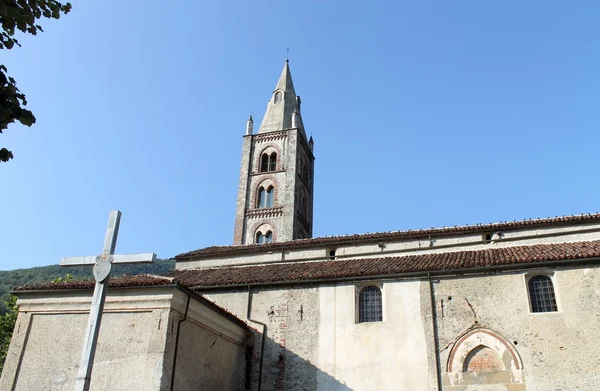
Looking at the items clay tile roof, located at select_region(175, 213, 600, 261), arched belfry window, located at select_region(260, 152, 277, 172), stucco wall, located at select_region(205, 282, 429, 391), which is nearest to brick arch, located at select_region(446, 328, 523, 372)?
stucco wall, located at select_region(205, 282, 429, 391)

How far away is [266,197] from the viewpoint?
4362 centimetres

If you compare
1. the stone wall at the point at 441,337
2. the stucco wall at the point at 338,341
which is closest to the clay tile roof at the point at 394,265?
the stone wall at the point at 441,337

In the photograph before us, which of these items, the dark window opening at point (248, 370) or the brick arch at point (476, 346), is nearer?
the brick arch at point (476, 346)

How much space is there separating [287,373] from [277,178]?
27.0 m

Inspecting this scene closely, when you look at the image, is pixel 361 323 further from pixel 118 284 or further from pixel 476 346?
pixel 118 284

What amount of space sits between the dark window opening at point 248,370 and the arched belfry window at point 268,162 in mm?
27173

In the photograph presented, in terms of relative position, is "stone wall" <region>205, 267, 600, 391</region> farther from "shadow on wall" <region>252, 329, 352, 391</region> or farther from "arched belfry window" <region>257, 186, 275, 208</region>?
"arched belfry window" <region>257, 186, 275, 208</region>

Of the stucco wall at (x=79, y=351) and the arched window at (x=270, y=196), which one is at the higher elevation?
the arched window at (x=270, y=196)

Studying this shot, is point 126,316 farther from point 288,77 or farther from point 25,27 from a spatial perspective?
point 288,77

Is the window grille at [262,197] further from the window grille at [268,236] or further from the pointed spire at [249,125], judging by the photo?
Result: the pointed spire at [249,125]

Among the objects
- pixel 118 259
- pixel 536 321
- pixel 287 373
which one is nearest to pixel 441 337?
pixel 536 321

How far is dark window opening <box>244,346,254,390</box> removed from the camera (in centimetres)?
1822

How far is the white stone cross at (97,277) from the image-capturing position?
9531 mm

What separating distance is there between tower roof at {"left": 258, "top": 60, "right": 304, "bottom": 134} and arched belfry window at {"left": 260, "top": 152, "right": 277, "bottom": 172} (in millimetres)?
2507
